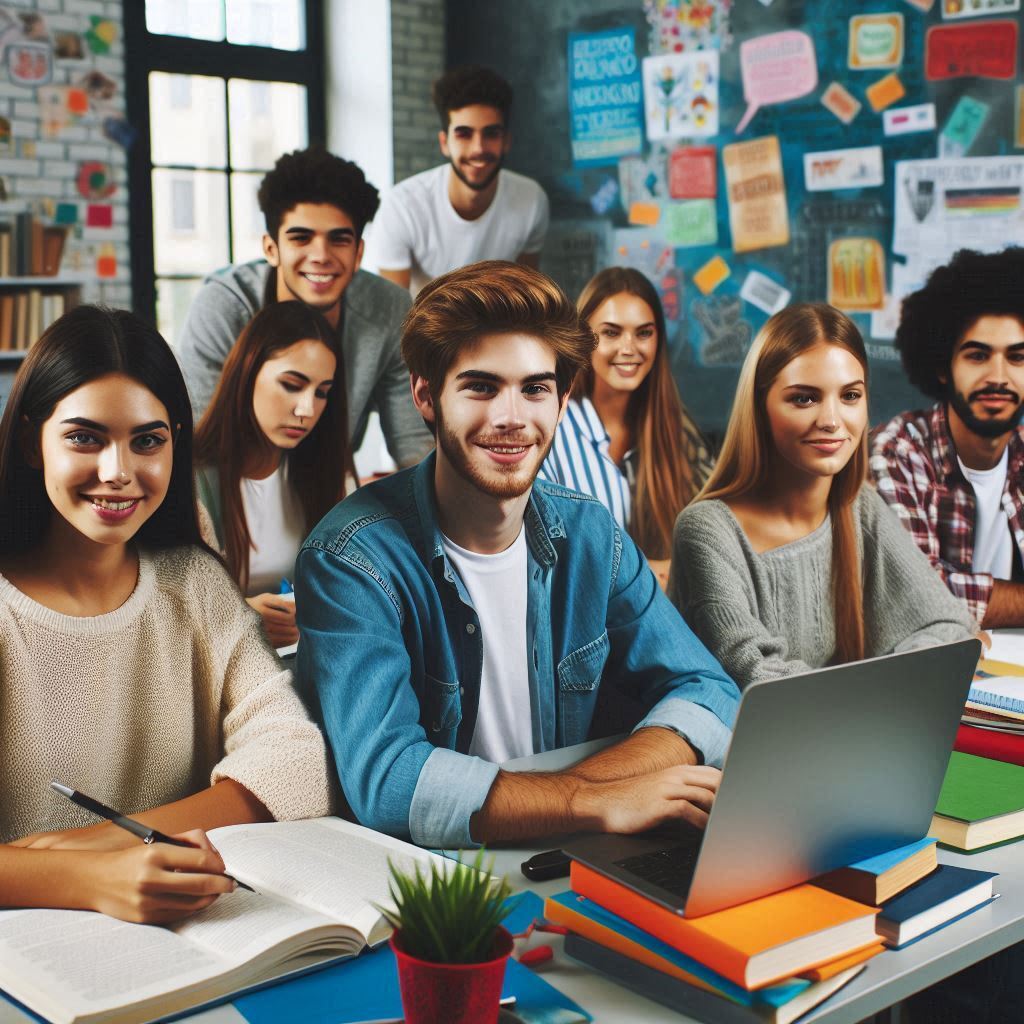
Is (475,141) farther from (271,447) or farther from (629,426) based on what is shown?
(271,447)

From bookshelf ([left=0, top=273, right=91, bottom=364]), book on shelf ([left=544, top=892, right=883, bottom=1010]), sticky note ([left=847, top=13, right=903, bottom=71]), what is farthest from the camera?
bookshelf ([left=0, top=273, right=91, bottom=364])

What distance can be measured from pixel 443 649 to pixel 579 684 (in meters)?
0.24

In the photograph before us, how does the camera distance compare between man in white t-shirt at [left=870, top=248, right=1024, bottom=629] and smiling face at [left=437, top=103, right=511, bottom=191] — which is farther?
smiling face at [left=437, top=103, right=511, bottom=191]

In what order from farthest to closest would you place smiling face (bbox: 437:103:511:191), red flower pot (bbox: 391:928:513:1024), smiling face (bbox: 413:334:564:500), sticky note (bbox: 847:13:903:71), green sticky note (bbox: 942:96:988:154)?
smiling face (bbox: 437:103:511:191) → sticky note (bbox: 847:13:903:71) → green sticky note (bbox: 942:96:988:154) → smiling face (bbox: 413:334:564:500) → red flower pot (bbox: 391:928:513:1024)

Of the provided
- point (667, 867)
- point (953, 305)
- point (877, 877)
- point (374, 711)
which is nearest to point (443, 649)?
point (374, 711)

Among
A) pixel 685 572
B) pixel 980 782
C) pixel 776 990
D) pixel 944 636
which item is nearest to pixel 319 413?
pixel 685 572

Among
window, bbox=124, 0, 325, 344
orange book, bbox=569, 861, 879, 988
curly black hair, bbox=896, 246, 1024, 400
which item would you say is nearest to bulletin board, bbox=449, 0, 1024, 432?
window, bbox=124, 0, 325, 344

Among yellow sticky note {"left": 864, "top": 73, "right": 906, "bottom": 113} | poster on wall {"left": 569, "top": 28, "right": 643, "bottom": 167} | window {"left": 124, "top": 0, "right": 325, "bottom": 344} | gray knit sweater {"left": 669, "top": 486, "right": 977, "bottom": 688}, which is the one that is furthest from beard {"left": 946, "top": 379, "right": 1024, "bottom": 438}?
window {"left": 124, "top": 0, "right": 325, "bottom": 344}

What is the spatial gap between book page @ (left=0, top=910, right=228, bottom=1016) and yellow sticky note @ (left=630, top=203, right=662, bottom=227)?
16.5ft

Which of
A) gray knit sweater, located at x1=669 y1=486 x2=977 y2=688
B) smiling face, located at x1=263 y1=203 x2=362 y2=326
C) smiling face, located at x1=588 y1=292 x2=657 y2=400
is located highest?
smiling face, located at x1=263 y1=203 x2=362 y2=326

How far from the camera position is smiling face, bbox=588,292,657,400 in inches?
134

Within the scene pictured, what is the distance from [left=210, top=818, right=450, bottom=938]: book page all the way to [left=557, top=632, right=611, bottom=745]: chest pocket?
444 millimetres

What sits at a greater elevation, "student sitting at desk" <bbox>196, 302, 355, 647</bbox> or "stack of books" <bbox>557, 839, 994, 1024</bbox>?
"student sitting at desk" <bbox>196, 302, 355, 647</bbox>

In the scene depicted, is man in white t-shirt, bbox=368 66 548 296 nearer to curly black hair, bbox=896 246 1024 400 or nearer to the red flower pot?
curly black hair, bbox=896 246 1024 400
